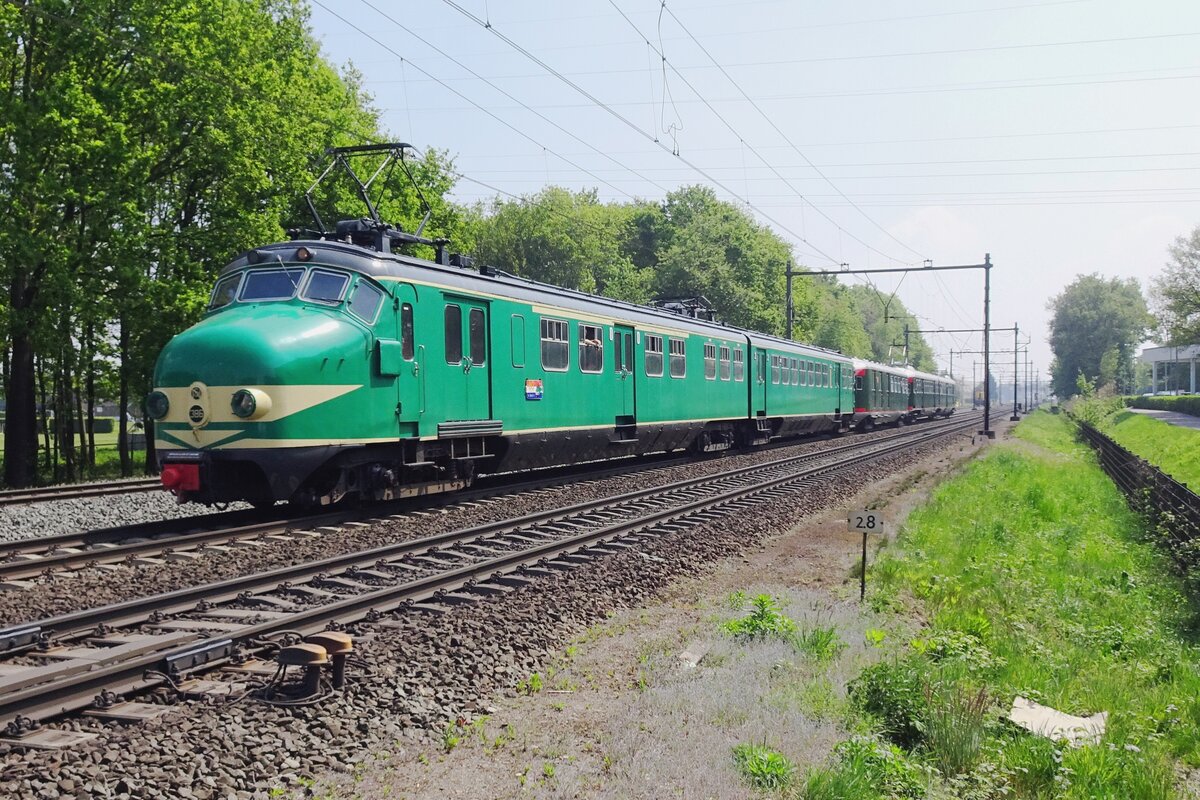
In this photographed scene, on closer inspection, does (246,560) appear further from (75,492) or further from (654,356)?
(654,356)

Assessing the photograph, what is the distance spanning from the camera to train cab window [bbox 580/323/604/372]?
17.9m

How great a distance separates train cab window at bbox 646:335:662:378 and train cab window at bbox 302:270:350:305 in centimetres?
925

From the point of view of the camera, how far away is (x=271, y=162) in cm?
2567

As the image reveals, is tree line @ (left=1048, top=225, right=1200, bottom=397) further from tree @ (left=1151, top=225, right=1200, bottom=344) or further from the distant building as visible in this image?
tree @ (left=1151, top=225, right=1200, bottom=344)

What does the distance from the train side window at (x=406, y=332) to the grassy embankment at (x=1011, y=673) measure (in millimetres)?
6563

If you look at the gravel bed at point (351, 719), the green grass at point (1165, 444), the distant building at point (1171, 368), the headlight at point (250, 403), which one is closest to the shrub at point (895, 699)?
the gravel bed at point (351, 719)

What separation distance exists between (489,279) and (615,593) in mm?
7372

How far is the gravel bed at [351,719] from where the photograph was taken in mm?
4562

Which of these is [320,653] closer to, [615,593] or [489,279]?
[615,593]

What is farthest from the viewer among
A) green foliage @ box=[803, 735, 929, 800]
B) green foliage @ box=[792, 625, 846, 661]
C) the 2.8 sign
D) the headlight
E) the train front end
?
the train front end

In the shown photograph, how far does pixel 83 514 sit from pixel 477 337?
242 inches

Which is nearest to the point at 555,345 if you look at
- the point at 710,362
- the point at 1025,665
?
the point at 710,362

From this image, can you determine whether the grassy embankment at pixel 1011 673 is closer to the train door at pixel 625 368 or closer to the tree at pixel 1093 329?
the train door at pixel 625 368

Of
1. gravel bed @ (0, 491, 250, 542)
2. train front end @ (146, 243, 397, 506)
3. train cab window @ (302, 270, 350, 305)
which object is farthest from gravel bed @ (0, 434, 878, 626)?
train cab window @ (302, 270, 350, 305)
